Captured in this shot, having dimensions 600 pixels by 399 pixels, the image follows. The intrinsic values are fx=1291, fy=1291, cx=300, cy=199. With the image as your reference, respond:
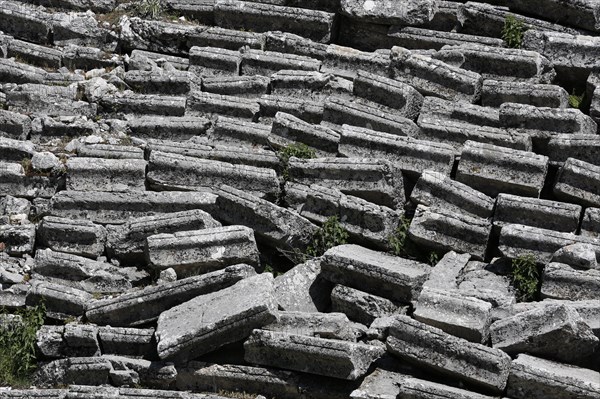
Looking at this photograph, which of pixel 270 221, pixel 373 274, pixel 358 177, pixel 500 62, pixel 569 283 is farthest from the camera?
pixel 500 62

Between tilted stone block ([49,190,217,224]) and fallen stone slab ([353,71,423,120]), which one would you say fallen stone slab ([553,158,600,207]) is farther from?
tilted stone block ([49,190,217,224])

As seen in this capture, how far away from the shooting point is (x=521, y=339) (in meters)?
10.9

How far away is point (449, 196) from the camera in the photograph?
12.5 m

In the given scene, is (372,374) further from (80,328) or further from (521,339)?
(80,328)

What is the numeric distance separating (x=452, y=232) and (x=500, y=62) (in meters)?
2.58

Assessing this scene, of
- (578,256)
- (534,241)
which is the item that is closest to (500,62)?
(534,241)

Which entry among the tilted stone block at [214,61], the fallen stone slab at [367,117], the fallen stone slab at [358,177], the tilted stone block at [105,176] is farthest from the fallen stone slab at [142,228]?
the tilted stone block at [214,61]

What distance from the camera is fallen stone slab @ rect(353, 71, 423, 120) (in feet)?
44.6

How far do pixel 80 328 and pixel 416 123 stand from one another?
164 inches

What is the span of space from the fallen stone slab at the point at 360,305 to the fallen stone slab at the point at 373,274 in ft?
0.24

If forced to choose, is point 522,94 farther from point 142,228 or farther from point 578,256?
point 142,228

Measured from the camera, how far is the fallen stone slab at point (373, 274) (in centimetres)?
1163

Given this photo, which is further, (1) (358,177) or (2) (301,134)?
(2) (301,134)

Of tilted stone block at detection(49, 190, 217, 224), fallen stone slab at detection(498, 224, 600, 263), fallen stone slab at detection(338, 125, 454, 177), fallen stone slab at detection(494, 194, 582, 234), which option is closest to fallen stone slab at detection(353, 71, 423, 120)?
fallen stone slab at detection(338, 125, 454, 177)
